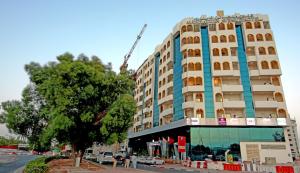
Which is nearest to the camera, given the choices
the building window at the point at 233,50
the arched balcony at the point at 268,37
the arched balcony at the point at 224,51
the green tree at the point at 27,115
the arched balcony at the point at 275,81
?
the green tree at the point at 27,115

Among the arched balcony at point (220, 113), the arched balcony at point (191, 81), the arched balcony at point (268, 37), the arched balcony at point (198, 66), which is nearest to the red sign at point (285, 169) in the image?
the arched balcony at point (220, 113)

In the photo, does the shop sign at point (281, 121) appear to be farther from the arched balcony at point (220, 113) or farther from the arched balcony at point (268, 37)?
the arched balcony at point (268, 37)

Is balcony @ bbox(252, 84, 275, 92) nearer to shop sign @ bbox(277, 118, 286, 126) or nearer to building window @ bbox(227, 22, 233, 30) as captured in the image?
shop sign @ bbox(277, 118, 286, 126)

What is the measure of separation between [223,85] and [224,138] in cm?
922

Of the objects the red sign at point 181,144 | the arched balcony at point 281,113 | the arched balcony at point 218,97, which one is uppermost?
the arched balcony at point 218,97

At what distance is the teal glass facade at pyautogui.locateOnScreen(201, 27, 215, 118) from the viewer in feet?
133

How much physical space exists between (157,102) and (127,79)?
1175 inches

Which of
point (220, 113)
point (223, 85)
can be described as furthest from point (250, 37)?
point (220, 113)

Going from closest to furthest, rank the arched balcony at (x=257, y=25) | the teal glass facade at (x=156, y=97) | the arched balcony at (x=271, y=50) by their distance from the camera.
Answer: the arched balcony at (x=271, y=50) < the arched balcony at (x=257, y=25) < the teal glass facade at (x=156, y=97)

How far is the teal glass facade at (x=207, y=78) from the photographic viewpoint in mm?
40609

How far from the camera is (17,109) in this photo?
23.5m

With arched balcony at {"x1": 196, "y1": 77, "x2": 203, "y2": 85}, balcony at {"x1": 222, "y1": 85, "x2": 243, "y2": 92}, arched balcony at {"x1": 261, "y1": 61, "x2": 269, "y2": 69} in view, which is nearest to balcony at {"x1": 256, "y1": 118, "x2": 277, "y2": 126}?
balcony at {"x1": 222, "y1": 85, "x2": 243, "y2": 92}

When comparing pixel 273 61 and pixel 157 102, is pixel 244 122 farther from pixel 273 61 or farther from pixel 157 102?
pixel 157 102

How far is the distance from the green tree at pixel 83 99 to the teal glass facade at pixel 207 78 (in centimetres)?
1966
